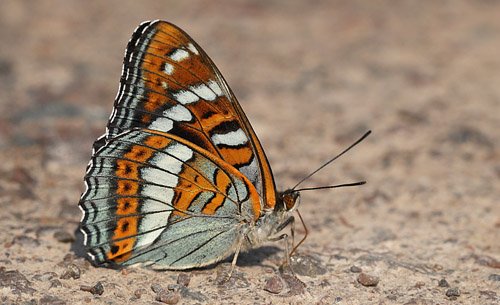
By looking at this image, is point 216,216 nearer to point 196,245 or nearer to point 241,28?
point 196,245

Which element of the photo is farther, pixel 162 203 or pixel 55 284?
pixel 162 203

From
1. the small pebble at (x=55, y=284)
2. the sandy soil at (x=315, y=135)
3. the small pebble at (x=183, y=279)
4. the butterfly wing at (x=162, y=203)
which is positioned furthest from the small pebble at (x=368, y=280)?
the small pebble at (x=55, y=284)

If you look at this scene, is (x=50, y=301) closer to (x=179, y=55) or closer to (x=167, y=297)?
(x=167, y=297)

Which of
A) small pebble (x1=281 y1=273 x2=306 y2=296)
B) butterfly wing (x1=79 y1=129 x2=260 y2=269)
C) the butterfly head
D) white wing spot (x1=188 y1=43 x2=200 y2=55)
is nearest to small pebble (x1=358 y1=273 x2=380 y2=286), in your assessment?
small pebble (x1=281 y1=273 x2=306 y2=296)

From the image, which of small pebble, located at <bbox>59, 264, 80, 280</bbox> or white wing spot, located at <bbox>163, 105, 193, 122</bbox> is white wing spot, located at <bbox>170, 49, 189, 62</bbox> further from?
small pebble, located at <bbox>59, 264, 80, 280</bbox>

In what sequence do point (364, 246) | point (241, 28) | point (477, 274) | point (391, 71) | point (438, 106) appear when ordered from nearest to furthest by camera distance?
point (477, 274)
point (364, 246)
point (438, 106)
point (391, 71)
point (241, 28)

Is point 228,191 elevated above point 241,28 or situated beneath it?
situated beneath

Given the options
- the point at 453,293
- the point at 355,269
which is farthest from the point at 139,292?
the point at 453,293

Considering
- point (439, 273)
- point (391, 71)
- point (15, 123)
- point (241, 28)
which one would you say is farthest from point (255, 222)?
point (241, 28)
